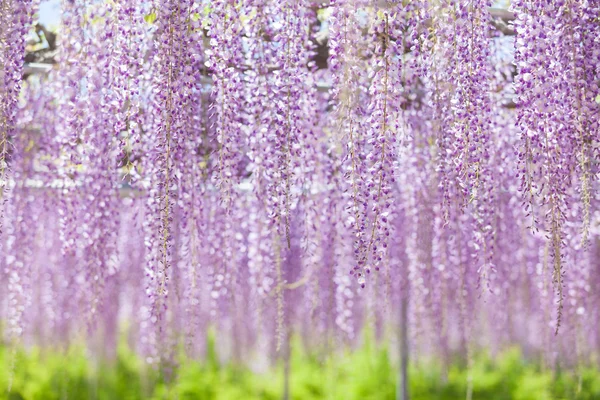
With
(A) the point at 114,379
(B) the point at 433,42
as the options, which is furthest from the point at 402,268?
(A) the point at 114,379

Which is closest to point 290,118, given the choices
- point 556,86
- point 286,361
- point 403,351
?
point 556,86

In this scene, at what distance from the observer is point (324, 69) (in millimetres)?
5324

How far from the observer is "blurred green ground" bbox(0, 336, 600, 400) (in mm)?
9711

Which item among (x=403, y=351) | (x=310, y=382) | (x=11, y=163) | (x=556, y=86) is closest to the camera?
(x=556, y=86)

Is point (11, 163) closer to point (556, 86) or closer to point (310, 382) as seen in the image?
point (556, 86)

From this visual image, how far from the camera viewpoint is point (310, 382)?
402 inches

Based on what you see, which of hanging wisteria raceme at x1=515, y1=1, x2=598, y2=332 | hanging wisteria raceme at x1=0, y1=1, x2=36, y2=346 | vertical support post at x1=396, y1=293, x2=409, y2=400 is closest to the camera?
hanging wisteria raceme at x1=515, y1=1, x2=598, y2=332

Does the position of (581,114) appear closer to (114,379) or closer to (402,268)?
(402,268)

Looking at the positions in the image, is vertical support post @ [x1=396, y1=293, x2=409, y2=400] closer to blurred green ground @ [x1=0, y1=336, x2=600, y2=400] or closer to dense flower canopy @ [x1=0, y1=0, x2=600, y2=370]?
blurred green ground @ [x1=0, y1=336, x2=600, y2=400]

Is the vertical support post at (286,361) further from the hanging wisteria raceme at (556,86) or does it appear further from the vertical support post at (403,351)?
the hanging wisteria raceme at (556,86)

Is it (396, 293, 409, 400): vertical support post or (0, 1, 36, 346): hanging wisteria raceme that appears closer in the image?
(0, 1, 36, 346): hanging wisteria raceme

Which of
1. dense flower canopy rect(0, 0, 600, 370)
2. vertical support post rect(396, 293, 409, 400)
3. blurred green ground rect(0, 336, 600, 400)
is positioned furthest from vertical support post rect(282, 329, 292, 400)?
dense flower canopy rect(0, 0, 600, 370)

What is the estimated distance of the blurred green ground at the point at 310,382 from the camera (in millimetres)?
9711

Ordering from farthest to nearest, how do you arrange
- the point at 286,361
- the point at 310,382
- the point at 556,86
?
the point at 310,382, the point at 286,361, the point at 556,86
